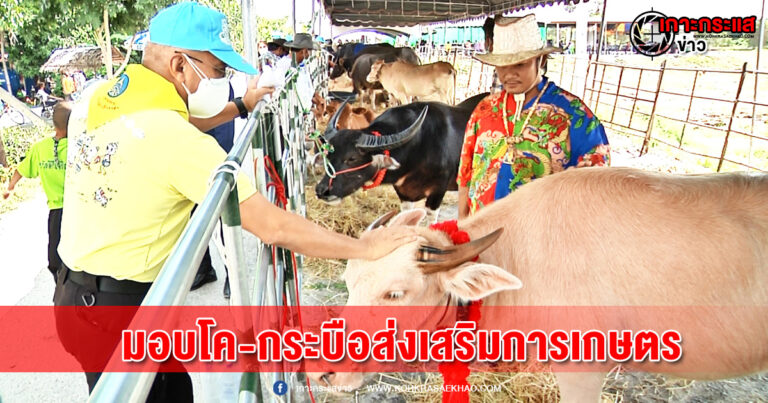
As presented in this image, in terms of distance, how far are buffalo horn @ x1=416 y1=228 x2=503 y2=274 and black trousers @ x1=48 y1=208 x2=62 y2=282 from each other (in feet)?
8.22

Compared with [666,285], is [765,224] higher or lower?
higher

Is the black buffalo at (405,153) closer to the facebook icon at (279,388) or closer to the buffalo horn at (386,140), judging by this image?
the buffalo horn at (386,140)

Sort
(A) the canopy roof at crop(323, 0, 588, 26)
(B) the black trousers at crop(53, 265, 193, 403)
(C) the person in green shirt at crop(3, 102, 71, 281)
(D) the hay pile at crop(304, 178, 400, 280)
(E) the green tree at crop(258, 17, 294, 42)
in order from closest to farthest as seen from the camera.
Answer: (B) the black trousers at crop(53, 265, 193, 403) < (C) the person in green shirt at crop(3, 102, 71, 281) < (D) the hay pile at crop(304, 178, 400, 280) < (A) the canopy roof at crop(323, 0, 588, 26) < (E) the green tree at crop(258, 17, 294, 42)

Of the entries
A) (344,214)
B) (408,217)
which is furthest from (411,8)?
(408,217)

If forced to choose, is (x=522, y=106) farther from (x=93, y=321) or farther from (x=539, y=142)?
(x=93, y=321)

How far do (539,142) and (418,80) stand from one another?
1083 cm

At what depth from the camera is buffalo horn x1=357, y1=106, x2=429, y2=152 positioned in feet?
17.1

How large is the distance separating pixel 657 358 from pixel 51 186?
3813mm

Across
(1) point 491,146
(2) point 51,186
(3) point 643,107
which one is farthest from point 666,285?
(3) point 643,107

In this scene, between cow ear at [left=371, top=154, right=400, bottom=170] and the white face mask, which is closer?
the white face mask

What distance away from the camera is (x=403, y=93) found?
1383cm

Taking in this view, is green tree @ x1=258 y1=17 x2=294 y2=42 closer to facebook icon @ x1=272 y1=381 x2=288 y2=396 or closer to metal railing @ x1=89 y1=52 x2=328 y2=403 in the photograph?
metal railing @ x1=89 y1=52 x2=328 y2=403

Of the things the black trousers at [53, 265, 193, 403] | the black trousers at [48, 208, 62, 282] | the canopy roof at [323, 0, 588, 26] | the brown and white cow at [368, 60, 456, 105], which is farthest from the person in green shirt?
the brown and white cow at [368, 60, 456, 105]

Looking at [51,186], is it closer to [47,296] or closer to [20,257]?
[47,296]
